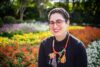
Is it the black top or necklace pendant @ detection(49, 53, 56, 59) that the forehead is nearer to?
the black top

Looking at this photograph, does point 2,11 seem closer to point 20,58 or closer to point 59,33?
point 20,58

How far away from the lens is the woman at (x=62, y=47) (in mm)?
3342

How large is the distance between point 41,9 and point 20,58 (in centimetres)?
3088

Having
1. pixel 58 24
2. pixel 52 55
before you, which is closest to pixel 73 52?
pixel 52 55

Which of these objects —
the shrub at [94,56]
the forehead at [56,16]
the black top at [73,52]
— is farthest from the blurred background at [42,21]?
the forehead at [56,16]

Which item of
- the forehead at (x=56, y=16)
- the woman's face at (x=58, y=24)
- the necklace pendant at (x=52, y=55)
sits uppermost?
the forehead at (x=56, y=16)

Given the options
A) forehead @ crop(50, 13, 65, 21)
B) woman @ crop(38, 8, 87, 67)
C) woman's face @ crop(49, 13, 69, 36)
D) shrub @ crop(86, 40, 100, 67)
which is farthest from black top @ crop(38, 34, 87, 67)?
shrub @ crop(86, 40, 100, 67)

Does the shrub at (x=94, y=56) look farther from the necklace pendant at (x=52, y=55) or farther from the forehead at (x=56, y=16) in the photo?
the forehead at (x=56, y=16)

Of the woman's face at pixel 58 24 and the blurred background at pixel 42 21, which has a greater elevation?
the woman's face at pixel 58 24

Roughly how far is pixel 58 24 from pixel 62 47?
10.8 inches

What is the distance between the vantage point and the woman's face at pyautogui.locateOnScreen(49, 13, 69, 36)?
336 centimetres

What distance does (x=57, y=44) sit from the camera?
11.3 ft

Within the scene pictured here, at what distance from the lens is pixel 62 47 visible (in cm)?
339

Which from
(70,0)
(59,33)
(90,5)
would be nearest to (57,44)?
(59,33)
